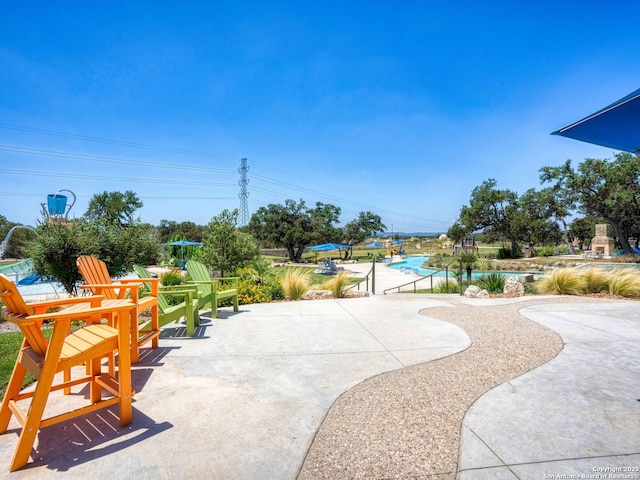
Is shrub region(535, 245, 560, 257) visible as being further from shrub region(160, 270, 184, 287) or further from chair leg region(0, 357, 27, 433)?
chair leg region(0, 357, 27, 433)

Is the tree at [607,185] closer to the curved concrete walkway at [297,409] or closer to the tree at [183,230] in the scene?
the curved concrete walkway at [297,409]

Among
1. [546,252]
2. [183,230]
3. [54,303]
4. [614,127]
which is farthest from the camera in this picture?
[183,230]

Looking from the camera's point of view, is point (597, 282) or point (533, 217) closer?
point (597, 282)

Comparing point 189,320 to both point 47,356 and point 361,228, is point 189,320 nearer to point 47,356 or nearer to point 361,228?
point 47,356

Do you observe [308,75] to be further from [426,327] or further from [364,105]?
[426,327]

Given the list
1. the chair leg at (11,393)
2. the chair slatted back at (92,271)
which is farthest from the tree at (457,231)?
the chair leg at (11,393)

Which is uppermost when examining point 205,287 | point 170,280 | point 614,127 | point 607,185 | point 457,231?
point 607,185

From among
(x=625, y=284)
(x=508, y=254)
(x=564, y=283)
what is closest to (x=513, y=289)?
(x=564, y=283)

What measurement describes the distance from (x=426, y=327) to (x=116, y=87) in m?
16.0

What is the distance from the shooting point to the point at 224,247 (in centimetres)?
1005

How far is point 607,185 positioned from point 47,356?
33199 mm

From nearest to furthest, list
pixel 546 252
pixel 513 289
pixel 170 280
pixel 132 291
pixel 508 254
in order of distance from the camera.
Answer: pixel 132 291 < pixel 513 289 < pixel 170 280 < pixel 508 254 < pixel 546 252

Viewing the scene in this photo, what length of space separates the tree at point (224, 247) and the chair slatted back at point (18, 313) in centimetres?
799

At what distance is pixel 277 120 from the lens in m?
20.5
